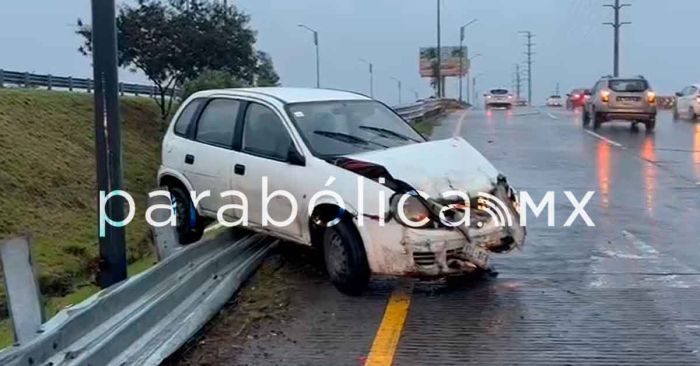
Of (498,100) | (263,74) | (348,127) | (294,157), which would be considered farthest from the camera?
(498,100)

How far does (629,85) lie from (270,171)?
24.2m

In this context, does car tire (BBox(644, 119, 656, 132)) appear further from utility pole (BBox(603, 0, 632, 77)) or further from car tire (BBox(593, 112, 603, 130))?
utility pole (BBox(603, 0, 632, 77))

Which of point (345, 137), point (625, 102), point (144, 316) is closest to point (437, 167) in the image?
point (345, 137)

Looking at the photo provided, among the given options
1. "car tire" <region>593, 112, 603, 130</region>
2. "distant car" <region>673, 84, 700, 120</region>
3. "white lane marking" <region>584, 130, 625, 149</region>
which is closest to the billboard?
"distant car" <region>673, 84, 700, 120</region>

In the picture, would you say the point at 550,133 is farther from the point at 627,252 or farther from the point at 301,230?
the point at 301,230

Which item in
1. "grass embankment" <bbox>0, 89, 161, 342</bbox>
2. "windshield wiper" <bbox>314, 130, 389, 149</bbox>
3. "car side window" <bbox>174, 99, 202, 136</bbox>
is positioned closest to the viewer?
"windshield wiper" <bbox>314, 130, 389, 149</bbox>

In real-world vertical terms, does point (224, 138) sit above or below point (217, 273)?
above

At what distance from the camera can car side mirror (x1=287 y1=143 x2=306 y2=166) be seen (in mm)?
7330

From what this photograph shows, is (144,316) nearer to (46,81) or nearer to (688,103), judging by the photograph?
(46,81)

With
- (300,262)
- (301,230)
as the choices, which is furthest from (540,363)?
(300,262)

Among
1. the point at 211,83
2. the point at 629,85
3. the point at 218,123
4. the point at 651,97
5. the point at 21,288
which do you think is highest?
the point at 211,83

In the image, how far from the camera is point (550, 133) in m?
27.2

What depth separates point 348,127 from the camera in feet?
26.6

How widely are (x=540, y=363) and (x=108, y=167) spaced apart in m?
3.89
